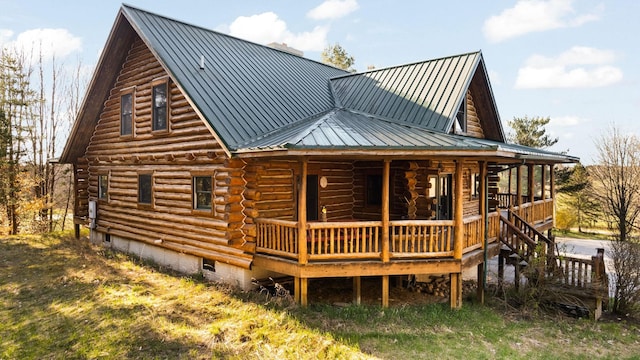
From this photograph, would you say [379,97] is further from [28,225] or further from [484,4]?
[28,225]

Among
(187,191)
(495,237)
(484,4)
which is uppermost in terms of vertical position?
(484,4)

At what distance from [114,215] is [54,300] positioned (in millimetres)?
5853

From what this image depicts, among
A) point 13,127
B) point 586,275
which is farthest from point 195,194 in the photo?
point 13,127

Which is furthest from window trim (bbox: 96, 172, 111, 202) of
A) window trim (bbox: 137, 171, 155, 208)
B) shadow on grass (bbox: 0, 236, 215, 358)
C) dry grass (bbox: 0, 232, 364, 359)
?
dry grass (bbox: 0, 232, 364, 359)

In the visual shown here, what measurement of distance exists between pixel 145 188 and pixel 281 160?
21.2 ft

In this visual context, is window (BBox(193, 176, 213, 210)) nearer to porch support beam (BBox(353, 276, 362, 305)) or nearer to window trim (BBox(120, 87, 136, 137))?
window trim (BBox(120, 87, 136, 137))

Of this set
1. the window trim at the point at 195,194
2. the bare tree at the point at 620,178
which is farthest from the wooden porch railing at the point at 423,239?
the bare tree at the point at 620,178

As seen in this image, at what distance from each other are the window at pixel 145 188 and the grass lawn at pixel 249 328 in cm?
336

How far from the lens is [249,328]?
8.06 metres

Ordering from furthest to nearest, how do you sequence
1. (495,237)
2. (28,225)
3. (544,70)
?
1. (544,70)
2. (28,225)
3. (495,237)

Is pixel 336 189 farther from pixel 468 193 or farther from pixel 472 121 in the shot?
pixel 472 121

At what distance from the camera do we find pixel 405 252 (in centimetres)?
937

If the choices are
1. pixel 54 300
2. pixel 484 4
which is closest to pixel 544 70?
pixel 484 4

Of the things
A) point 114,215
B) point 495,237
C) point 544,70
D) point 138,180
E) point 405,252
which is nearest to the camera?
point 405,252
